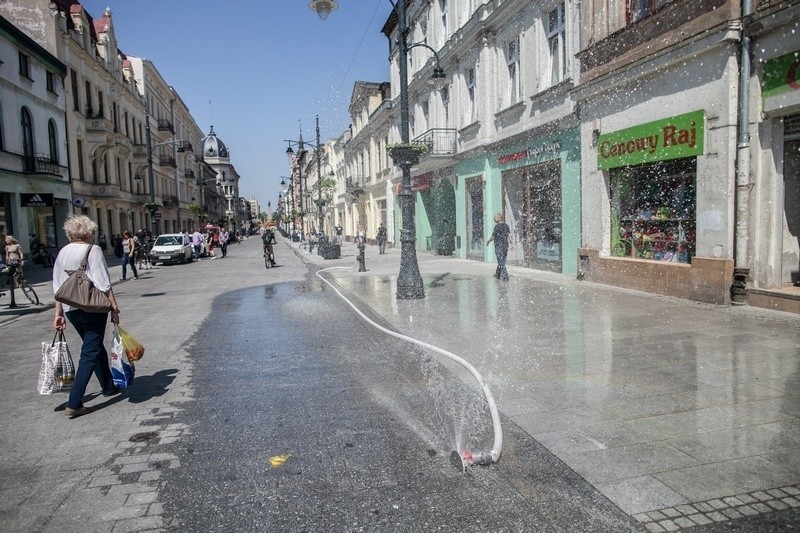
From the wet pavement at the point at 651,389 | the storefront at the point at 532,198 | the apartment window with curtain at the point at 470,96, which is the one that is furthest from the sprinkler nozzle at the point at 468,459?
the apartment window with curtain at the point at 470,96

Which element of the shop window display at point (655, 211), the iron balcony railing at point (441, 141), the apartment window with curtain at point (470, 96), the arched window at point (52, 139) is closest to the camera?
the shop window display at point (655, 211)

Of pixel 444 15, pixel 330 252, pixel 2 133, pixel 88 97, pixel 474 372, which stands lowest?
pixel 474 372

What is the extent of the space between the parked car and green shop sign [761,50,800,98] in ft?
79.9

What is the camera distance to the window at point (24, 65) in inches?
926

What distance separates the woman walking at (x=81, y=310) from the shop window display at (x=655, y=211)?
9.50m

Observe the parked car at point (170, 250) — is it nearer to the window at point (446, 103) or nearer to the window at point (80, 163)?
the window at point (80, 163)

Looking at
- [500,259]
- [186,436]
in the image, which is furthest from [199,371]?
[500,259]

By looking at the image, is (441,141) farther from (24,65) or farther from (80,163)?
(80,163)

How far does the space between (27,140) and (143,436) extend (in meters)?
25.8

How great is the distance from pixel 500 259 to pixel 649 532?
11.0m

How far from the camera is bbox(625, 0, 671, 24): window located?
1016cm

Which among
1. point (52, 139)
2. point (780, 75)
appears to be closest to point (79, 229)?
point (780, 75)

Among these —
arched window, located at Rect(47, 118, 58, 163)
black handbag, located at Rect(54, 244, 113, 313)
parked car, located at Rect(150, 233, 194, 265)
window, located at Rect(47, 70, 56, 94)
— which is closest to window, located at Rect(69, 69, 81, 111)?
window, located at Rect(47, 70, 56, 94)

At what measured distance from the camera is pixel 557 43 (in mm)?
14094
